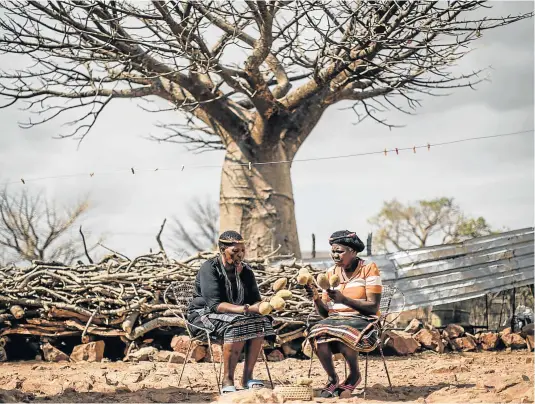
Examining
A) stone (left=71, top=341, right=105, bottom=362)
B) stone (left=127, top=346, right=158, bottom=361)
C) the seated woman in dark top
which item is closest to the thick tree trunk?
stone (left=127, top=346, right=158, bottom=361)

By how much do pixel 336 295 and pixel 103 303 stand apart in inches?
148

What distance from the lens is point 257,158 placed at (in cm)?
1152

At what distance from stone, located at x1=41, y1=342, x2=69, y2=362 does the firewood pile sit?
0.50 ft

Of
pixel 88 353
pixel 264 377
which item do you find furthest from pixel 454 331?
pixel 88 353

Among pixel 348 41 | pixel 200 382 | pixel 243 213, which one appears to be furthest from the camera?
pixel 243 213

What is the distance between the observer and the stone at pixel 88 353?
8570 mm

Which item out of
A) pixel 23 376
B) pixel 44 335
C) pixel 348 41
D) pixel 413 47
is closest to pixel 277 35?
pixel 348 41

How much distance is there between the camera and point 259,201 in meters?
11.4

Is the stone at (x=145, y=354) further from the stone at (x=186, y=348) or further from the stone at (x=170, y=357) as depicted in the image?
the stone at (x=186, y=348)

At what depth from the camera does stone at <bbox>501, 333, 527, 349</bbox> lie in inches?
408

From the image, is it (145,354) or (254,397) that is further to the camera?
(145,354)

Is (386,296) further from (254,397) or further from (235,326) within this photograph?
(254,397)

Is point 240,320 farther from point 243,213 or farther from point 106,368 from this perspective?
point 243,213

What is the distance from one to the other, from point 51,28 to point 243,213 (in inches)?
143
